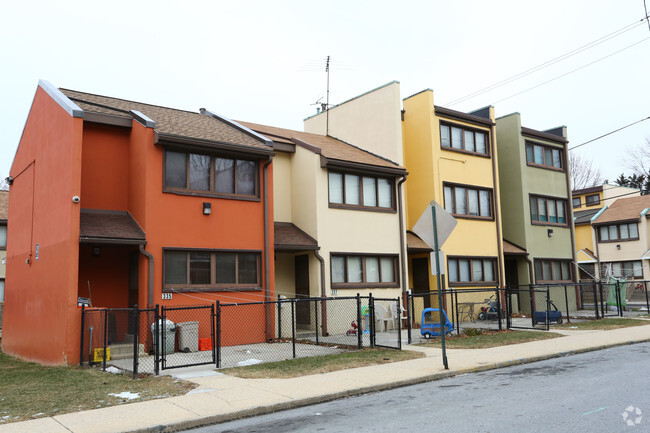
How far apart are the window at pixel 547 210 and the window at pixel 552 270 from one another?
2049 mm

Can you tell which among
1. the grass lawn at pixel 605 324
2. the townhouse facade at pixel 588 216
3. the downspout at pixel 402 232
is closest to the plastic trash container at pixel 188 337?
the downspout at pixel 402 232

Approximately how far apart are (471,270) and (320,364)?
551 inches

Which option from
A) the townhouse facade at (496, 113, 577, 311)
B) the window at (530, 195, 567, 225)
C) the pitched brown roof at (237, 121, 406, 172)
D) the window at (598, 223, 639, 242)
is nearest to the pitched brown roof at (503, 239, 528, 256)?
the townhouse facade at (496, 113, 577, 311)

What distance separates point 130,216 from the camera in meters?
16.1

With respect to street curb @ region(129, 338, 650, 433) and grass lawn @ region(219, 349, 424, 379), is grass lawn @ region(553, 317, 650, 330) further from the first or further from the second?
grass lawn @ region(219, 349, 424, 379)


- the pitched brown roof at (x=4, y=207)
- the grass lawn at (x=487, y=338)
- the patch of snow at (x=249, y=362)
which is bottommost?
the patch of snow at (x=249, y=362)

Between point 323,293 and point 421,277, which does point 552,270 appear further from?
point 323,293

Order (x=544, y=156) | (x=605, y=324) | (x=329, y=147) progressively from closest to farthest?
(x=605, y=324) → (x=329, y=147) → (x=544, y=156)

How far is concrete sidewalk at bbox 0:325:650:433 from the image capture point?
7445 mm

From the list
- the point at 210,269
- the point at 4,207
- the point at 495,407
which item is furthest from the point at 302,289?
the point at 4,207

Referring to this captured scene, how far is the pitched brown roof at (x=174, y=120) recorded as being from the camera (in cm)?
1630

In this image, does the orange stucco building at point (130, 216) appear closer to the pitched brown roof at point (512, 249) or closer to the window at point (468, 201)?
the window at point (468, 201)

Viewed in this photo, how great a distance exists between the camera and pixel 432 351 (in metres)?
13.8

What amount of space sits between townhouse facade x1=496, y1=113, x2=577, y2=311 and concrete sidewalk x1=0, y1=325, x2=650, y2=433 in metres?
13.3
